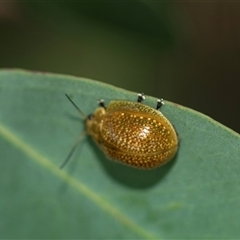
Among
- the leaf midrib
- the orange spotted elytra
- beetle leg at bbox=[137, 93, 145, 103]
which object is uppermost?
beetle leg at bbox=[137, 93, 145, 103]

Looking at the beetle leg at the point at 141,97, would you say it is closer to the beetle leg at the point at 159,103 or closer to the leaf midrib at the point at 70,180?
the beetle leg at the point at 159,103

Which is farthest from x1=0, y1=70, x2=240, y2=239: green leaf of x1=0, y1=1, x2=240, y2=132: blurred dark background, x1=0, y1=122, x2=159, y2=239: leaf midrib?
x1=0, y1=1, x2=240, y2=132: blurred dark background

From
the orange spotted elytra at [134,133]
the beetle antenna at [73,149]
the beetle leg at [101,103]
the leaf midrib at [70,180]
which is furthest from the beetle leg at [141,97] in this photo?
the leaf midrib at [70,180]

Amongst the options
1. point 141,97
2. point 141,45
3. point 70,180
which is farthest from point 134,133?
point 141,45

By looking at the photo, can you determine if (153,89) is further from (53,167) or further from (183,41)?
(53,167)

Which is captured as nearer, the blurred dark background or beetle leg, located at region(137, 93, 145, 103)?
beetle leg, located at region(137, 93, 145, 103)

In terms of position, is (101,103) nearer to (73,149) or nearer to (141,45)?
(73,149)

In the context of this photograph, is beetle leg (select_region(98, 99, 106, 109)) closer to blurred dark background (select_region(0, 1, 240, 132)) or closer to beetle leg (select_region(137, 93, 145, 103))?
beetle leg (select_region(137, 93, 145, 103))
